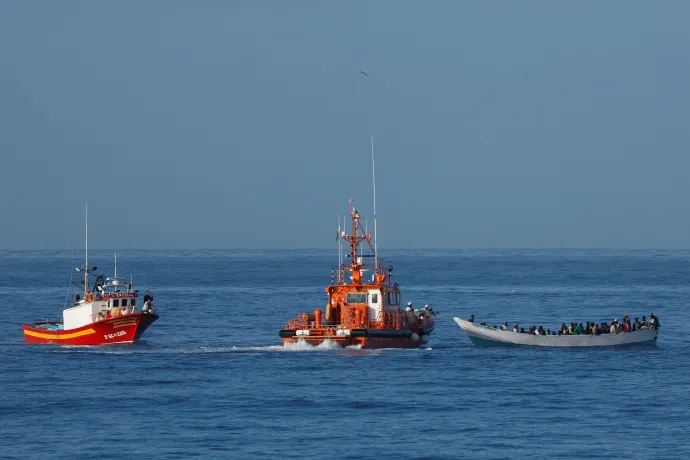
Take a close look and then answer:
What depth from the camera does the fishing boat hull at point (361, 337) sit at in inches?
3378

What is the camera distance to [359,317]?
86750 mm

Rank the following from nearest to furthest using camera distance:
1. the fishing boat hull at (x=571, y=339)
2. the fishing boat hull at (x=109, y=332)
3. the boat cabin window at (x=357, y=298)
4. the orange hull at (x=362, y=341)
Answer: the orange hull at (x=362, y=341)
the boat cabin window at (x=357, y=298)
the fishing boat hull at (x=571, y=339)
the fishing boat hull at (x=109, y=332)

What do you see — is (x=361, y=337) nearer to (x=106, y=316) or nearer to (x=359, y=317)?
(x=359, y=317)

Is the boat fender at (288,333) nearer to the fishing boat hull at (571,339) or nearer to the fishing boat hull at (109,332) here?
the fishing boat hull at (109,332)

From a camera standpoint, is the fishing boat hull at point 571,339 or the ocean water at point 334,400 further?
the fishing boat hull at point 571,339

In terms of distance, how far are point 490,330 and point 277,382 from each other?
22.5m

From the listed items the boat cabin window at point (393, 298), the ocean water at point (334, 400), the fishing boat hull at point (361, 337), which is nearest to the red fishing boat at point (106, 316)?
the ocean water at point (334, 400)

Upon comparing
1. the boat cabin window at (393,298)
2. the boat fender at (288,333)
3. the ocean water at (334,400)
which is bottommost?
the ocean water at (334,400)

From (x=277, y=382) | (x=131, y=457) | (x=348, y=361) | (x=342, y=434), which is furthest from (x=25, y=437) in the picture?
(x=348, y=361)


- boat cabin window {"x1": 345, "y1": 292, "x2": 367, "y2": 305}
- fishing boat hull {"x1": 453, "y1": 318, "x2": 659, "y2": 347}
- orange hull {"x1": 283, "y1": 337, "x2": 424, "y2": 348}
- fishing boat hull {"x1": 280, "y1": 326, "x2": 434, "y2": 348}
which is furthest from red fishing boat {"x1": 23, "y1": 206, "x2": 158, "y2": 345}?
fishing boat hull {"x1": 453, "y1": 318, "x2": 659, "y2": 347}

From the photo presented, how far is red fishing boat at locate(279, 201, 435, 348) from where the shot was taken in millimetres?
86438

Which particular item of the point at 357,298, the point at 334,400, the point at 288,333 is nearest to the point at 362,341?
the point at 357,298

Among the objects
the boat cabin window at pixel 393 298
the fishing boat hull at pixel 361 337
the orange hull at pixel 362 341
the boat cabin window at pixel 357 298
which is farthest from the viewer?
the boat cabin window at pixel 393 298

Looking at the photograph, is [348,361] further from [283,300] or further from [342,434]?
[283,300]
